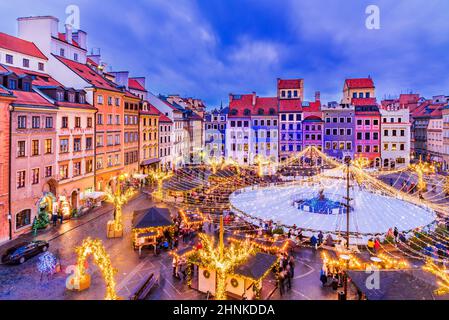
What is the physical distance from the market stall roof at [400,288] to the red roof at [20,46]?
33.9 metres

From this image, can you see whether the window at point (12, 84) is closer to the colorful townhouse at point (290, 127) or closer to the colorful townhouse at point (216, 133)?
the colorful townhouse at point (216, 133)

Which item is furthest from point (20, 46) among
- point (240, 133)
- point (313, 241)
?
point (240, 133)

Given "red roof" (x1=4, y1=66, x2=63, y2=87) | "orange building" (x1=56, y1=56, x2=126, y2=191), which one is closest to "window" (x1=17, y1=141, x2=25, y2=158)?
"red roof" (x1=4, y1=66, x2=63, y2=87)

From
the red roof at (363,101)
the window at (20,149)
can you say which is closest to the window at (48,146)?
the window at (20,149)

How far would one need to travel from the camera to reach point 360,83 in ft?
232

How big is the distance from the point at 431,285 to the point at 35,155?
89.6ft

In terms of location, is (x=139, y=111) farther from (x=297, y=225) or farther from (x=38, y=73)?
(x=297, y=225)

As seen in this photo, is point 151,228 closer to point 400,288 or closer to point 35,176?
point 35,176

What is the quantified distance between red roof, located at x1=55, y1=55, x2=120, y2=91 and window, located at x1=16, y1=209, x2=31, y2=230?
50.8 feet

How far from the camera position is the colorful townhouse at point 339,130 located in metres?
65.0

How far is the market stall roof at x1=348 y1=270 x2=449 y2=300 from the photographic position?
1211cm

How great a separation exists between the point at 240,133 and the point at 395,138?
29.4 metres

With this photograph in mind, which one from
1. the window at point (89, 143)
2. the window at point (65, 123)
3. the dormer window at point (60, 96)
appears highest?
the dormer window at point (60, 96)

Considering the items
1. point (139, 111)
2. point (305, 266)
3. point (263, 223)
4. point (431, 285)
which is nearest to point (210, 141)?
point (139, 111)
